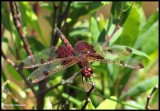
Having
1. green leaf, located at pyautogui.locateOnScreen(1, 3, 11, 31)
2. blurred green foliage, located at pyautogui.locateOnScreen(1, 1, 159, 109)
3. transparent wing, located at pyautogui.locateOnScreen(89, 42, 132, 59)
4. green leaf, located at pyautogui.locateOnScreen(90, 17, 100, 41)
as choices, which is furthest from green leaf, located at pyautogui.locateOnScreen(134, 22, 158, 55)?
green leaf, located at pyautogui.locateOnScreen(1, 3, 11, 31)

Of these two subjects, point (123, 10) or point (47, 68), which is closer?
point (47, 68)

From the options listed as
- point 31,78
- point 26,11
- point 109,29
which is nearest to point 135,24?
point 109,29

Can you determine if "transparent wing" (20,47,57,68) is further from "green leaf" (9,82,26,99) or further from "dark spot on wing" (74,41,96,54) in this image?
"green leaf" (9,82,26,99)

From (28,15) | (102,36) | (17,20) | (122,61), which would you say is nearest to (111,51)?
(122,61)

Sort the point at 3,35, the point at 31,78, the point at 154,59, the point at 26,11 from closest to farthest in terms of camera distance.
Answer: the point at 31,78 → the point at 26,11 → the point at 3,35 → the point at 154,59

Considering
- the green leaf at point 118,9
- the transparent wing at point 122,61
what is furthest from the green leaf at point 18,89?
the transparent wing at point 122,61

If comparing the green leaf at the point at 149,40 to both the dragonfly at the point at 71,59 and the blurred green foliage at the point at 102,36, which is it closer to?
the blurred green foliage at the point at 102,36

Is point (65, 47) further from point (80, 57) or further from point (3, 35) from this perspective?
point (3, 35)

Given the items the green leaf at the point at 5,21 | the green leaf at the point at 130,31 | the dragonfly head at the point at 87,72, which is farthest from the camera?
the green leaf at the point at 5,21
